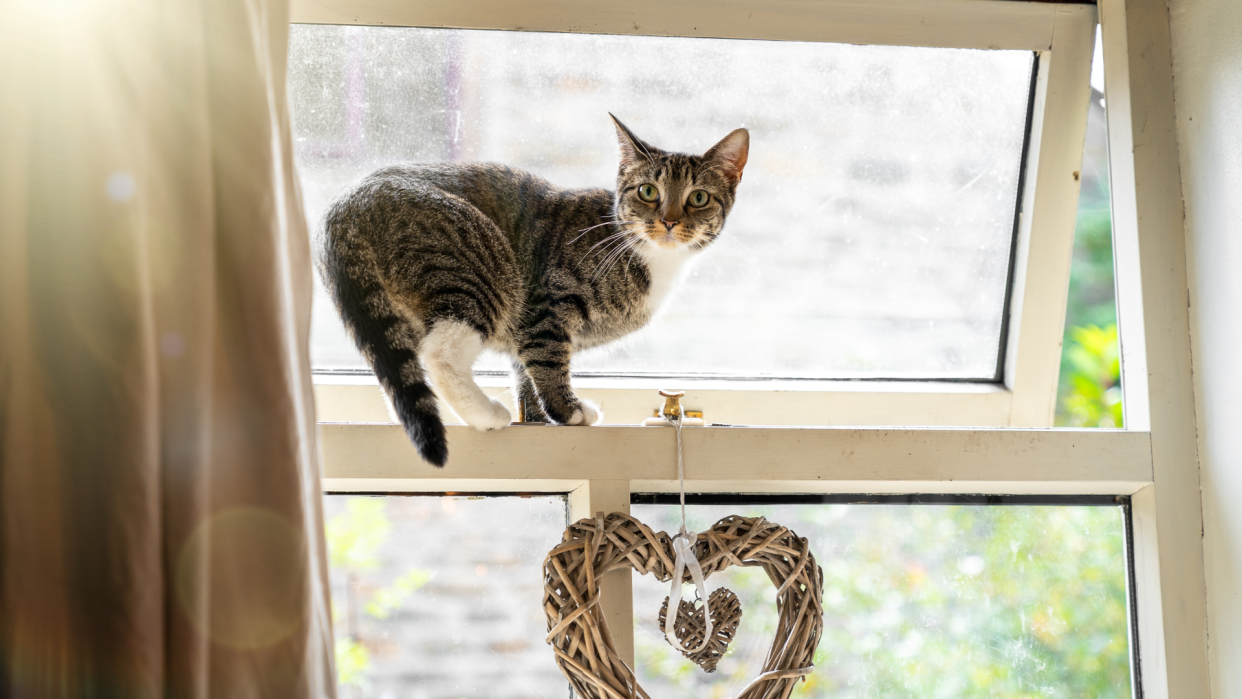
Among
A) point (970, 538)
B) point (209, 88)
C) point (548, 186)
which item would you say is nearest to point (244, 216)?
point (209, 88)

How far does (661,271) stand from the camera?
131 cm

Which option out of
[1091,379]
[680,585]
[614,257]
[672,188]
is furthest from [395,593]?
[1091,379]

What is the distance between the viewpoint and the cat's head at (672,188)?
1271 mm

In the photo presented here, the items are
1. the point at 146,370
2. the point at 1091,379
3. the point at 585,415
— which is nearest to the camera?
the point at 146,370

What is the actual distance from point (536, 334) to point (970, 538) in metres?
0.77

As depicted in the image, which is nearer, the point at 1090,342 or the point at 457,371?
the point at 457,371

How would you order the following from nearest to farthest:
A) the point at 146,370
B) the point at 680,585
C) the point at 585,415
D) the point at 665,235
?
the point at 146,370
the point at 680,585
the point at 585,415
the point at 665,235

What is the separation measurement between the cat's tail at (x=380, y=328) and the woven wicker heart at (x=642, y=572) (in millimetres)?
212

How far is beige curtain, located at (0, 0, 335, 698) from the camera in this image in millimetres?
642

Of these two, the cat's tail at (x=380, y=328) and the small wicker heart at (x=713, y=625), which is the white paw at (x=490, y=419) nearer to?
the cat's tail at (x=380, y=328)

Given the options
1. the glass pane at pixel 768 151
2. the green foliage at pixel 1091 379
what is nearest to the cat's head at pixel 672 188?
the glass pane at pixel 768 151

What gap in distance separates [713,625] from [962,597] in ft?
1.64

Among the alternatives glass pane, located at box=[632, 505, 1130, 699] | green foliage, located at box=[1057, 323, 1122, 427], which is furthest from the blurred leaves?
glass pane, located at box=[632, 505, 1130, 699]

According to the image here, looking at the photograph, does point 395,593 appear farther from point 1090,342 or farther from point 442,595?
point 1090,342
